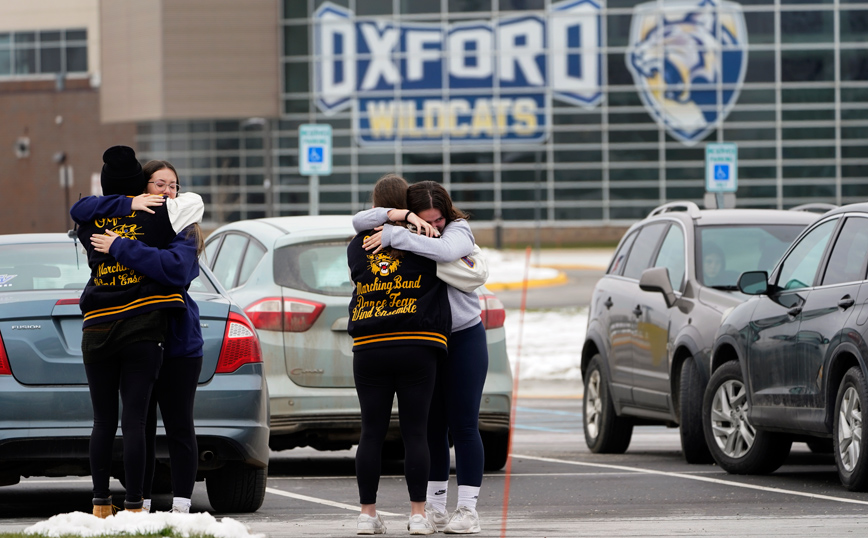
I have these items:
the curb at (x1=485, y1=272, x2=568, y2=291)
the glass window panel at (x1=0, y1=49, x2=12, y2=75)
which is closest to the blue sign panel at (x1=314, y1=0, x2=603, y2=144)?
the curb at (x1=485, y1=272, x2=568, y2=291)

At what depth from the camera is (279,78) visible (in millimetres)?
58969

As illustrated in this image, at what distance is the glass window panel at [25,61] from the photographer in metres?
70.1

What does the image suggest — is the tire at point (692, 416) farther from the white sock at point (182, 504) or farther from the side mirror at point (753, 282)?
the white sock at point (182, 504)

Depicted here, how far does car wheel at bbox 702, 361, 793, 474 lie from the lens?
948 centimetres

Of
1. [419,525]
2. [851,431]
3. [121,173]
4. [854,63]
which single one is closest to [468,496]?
[419,525]

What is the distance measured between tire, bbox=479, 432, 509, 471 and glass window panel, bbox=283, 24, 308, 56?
1965 inches

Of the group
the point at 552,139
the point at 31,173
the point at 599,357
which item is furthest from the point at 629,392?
the point at 31,173

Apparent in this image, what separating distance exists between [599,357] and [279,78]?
48.2 m

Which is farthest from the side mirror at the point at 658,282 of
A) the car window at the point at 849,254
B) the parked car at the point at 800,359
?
the car window at the point at 849,254

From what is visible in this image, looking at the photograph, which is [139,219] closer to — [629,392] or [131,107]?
[629,392]

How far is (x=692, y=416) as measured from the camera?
1036cm

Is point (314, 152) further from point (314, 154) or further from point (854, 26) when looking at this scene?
point (854, 26)

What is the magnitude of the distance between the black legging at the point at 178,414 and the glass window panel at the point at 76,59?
66148 millimetres

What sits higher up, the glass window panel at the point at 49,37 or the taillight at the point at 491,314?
the glass window panel at the point at 49,37
